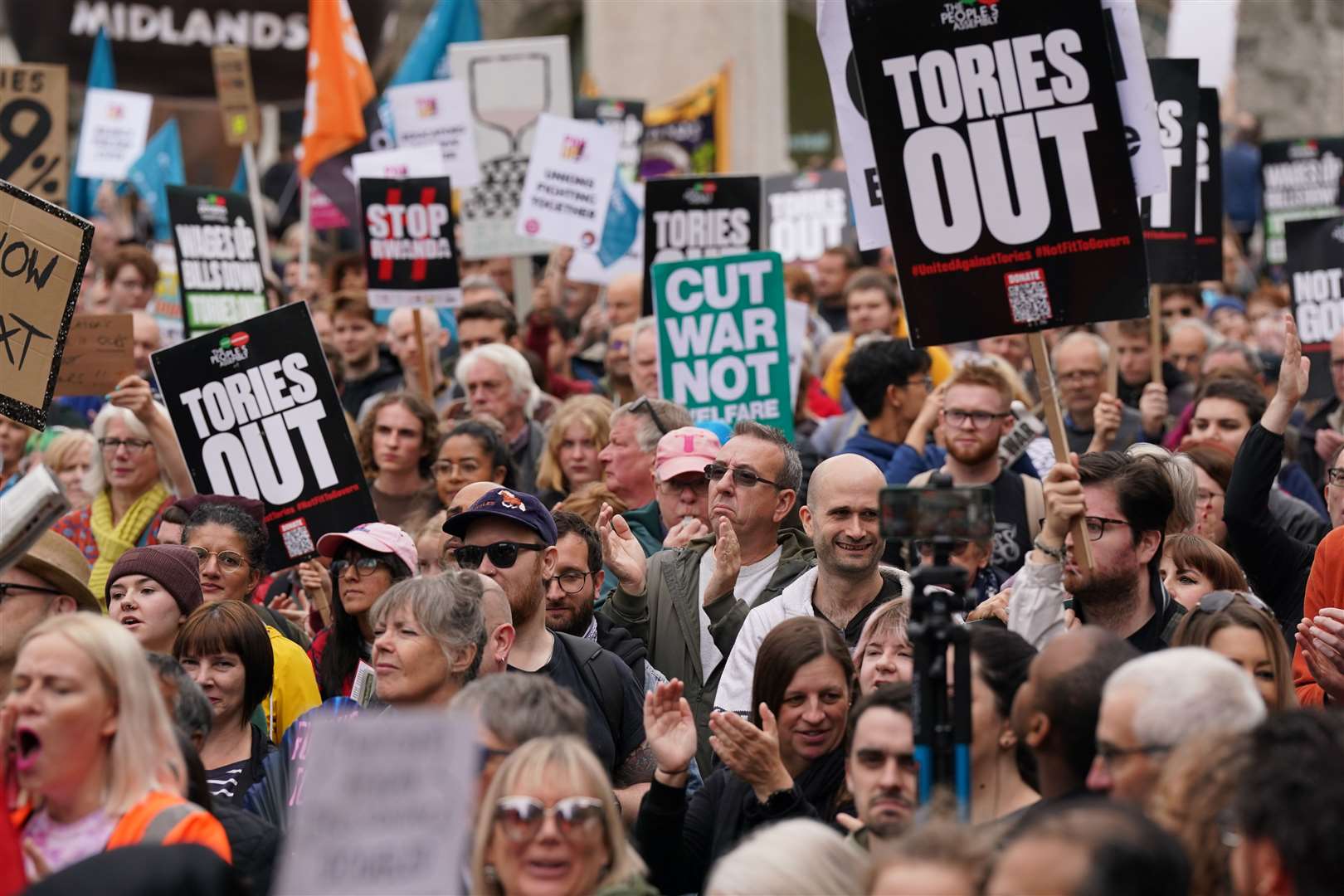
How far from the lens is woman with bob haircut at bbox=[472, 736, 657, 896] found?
4285 mm

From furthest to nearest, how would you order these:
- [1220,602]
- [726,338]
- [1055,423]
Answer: [726,338]
[1055,423]
[1220,602]

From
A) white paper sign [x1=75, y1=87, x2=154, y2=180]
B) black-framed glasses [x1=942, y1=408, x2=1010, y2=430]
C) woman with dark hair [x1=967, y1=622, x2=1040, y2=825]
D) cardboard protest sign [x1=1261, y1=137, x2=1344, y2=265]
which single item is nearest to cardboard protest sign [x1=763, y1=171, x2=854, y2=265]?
cardboard protest sign [x1=1261, y1=137, x2=1344, y2=265]

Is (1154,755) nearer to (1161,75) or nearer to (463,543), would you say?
(463,543)

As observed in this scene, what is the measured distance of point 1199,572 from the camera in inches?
261

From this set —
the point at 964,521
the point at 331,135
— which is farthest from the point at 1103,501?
the point at 331,135

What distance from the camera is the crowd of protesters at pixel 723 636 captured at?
399 cm

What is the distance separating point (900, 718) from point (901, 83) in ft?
7.63

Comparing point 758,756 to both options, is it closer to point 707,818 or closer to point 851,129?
point 707,818

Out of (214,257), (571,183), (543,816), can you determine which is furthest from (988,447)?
(571,183)

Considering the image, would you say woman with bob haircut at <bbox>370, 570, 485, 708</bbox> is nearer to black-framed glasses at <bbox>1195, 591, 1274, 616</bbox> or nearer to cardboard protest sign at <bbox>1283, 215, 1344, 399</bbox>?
black-framed glasses at <bbox>1195, 591, 1274, 616</bbox>

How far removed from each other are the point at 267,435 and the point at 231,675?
2.30m

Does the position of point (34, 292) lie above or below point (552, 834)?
above

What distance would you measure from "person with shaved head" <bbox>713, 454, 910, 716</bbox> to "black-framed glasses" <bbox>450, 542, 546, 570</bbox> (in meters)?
0.72

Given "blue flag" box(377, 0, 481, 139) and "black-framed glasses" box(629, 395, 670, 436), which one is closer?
"black-framed glasses" box(629, 395, 670, 436)
